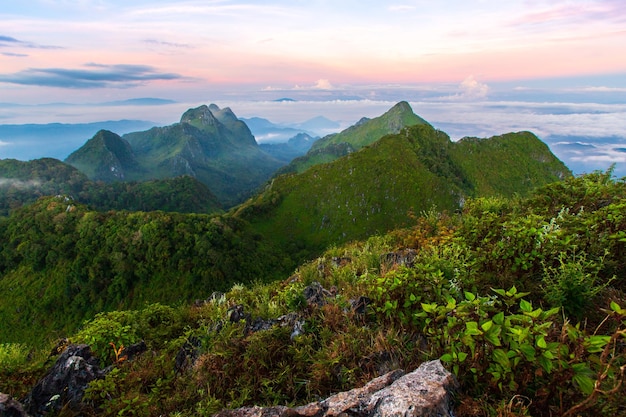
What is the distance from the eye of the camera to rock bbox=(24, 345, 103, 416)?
481 cm

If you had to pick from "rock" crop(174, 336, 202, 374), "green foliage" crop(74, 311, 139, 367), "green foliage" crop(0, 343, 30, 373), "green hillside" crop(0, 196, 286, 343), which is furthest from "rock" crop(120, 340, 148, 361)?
"green hillside" crop(0, 196, 286, 343)

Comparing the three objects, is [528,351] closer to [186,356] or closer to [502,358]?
[502,358]

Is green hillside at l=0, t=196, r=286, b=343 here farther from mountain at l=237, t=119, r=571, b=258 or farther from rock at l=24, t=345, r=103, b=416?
rock at l=24, t=345, r=103, b=416

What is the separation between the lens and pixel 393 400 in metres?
3.39

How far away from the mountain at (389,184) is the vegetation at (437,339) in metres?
103

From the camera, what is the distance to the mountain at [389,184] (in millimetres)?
117562

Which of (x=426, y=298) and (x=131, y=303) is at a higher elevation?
(x=426, y=298)

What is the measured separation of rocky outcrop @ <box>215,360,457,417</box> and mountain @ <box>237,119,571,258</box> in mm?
105698

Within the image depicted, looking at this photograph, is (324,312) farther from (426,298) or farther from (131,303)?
(131,303)

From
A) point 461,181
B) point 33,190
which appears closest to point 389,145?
point 461,181

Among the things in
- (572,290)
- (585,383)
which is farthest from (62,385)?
(572,290)

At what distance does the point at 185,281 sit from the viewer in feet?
255

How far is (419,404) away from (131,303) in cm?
8960

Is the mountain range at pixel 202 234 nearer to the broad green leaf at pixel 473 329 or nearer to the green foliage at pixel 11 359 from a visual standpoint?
the green foliage at pixel 11 359
